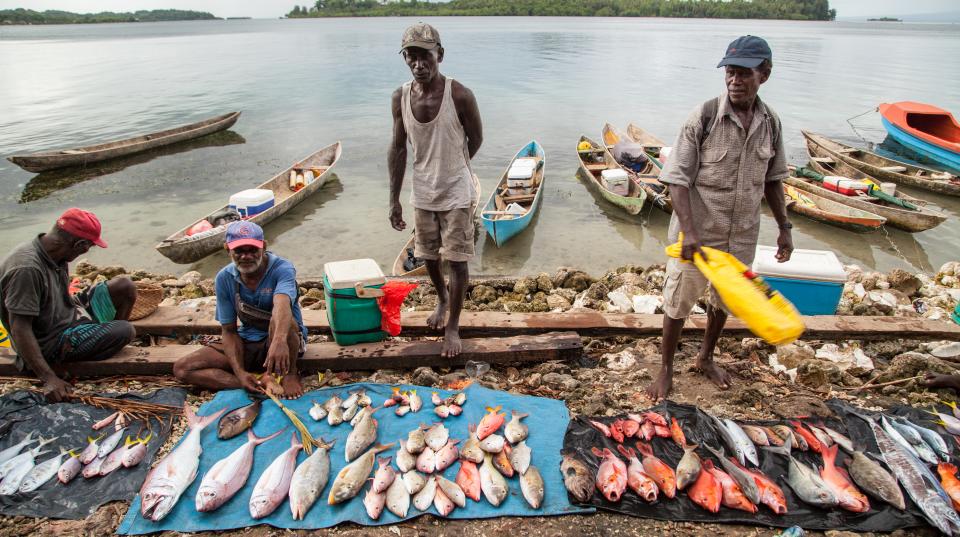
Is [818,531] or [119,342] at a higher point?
[119,342]

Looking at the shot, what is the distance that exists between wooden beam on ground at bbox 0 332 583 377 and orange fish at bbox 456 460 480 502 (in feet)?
4.32

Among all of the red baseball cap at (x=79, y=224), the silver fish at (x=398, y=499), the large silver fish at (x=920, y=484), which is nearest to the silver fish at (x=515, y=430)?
the silver fish at (x=398, y=499)

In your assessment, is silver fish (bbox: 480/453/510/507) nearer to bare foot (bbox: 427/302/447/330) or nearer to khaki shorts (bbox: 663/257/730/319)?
khaki shorts (bbox: 663/257/730/319)

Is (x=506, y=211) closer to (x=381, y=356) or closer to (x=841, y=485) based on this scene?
(x=381, y=356)

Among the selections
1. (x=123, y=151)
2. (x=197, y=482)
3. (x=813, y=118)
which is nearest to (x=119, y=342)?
(x=197, y=482)

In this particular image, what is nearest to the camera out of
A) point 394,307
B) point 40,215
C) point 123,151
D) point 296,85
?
point 394,307

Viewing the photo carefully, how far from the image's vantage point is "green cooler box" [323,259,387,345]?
14.6 ft

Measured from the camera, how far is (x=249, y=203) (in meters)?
10.5

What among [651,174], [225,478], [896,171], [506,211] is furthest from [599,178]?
[225,478]

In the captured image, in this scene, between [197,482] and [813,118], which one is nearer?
[197,482]

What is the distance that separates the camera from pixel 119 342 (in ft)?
14.7

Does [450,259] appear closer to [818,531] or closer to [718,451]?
[718,451]

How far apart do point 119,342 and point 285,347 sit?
1.81 m

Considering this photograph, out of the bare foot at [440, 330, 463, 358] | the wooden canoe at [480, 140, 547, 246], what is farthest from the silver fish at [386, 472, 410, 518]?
the wooden canoe at [480, 140, 547, 246]
